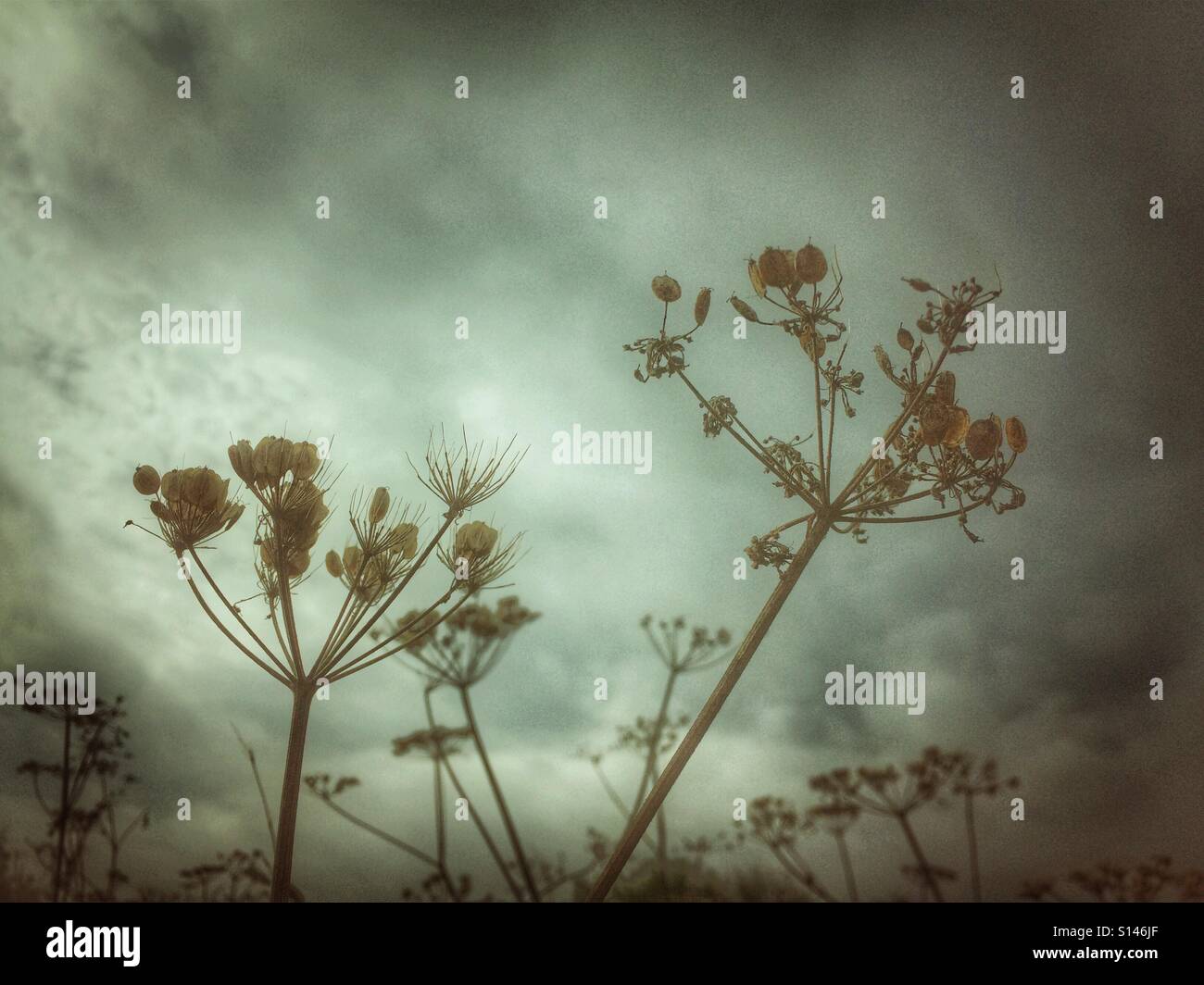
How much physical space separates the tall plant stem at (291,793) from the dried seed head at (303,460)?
1.61ft

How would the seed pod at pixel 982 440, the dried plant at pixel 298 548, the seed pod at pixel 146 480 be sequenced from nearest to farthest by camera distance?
the seed pod at pixel 982 440
the dried plant at pixel 298 548
the seed pod at pixel 146 480

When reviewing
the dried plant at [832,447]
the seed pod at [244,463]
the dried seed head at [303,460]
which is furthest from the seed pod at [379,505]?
the dried plant at [832,447]

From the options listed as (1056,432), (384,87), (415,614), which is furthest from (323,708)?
(1056,432)

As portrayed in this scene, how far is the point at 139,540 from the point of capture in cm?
229

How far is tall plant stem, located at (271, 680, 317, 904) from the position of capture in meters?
1.93

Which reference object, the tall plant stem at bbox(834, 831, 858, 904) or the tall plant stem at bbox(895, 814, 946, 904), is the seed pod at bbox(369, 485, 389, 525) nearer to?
the tall plant stem at bbox(834, 831, 858, 904)

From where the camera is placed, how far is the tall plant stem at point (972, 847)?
87.0 inches

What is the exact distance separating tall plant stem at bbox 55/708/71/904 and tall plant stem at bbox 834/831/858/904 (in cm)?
213

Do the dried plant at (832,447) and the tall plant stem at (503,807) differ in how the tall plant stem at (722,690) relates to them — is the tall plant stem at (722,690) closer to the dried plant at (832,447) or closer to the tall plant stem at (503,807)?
the dried plant at (832,447)

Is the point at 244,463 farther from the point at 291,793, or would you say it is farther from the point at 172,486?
the point at 291,793

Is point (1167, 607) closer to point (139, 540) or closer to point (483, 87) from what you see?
point (483, 87)

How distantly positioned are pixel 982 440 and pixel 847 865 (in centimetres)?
123

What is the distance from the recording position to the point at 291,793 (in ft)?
6.49
